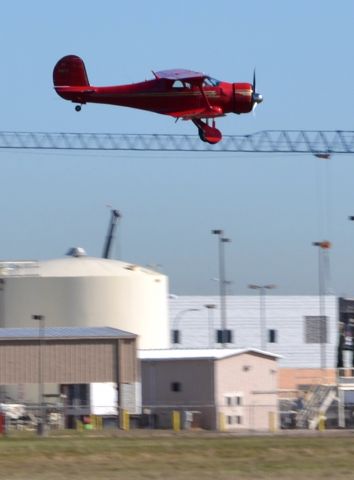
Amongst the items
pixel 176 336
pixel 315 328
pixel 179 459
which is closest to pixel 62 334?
pixel 179 459

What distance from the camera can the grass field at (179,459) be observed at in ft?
96.5

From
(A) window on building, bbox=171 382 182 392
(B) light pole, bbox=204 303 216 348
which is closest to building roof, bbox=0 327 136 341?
(A) window on building, bbox=171 382 182 392

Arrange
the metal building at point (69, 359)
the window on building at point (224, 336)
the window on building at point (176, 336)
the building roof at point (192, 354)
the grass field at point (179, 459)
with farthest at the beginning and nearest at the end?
the window on building at point (176, 336) → the window on building at point (224, 336) → the building roof at point (192, 354) → the metal building at point (69, 359) → the grass field at point (179, 459)

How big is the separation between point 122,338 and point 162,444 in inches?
917

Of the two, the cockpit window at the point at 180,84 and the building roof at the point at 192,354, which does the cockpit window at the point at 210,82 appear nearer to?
the cockpit window at the point at 180,84

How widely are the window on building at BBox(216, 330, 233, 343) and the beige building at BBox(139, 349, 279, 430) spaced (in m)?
33.5

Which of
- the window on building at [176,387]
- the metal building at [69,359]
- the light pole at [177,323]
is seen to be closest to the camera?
the metal building at [69,359]

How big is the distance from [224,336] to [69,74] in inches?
2244

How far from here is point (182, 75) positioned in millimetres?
40281

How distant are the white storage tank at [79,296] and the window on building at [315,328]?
2924 cm

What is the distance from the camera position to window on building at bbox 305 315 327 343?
10200 centimetres

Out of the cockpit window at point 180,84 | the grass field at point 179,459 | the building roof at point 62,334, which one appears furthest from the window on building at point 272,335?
the cockpit window at point 180,84

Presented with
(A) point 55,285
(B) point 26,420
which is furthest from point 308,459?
(A) point 55,285

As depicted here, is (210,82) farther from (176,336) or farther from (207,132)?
(176,336)
